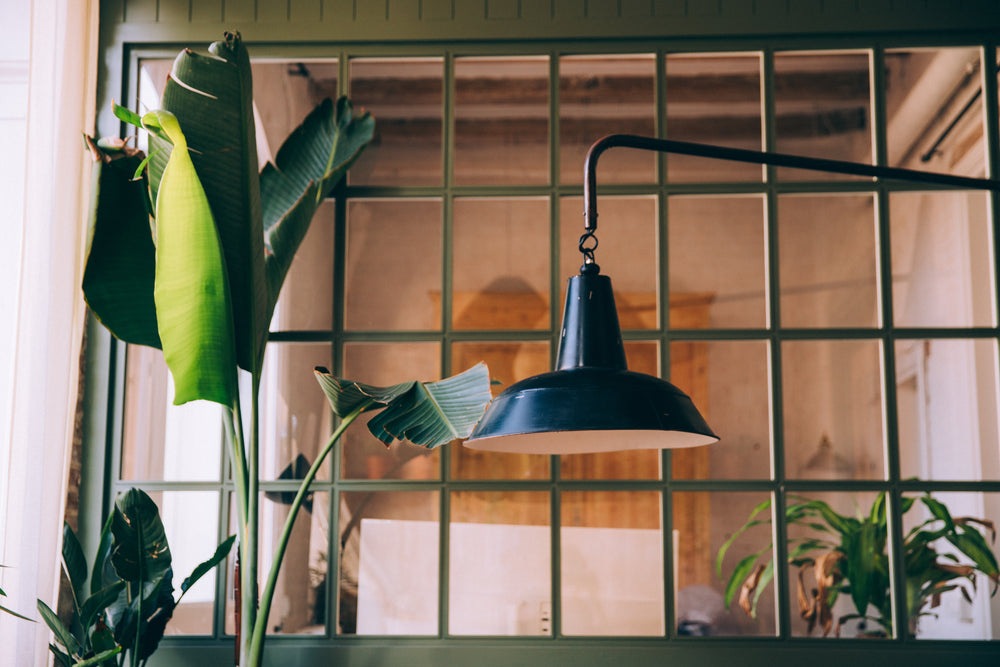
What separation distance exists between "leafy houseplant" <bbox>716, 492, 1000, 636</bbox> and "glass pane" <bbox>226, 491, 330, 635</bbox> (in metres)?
1.08

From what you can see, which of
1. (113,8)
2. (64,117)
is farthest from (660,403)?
(113,8)

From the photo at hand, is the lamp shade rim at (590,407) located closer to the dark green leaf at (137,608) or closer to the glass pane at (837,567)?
the dark green leaf at (137,608)

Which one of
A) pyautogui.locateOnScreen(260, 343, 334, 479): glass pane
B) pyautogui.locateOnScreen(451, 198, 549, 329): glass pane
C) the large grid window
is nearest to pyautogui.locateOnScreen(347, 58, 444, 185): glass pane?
the large grid window

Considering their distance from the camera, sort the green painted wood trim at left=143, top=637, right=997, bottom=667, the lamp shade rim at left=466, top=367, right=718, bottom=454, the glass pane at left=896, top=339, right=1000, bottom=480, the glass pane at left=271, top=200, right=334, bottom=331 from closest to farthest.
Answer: the lamp shade rim at left=466, top=367, right=718, bottom=454
the green painted wood trim at left=143, top=637, right=997, bottom=667
the glass pane at left=896, top=339, right=1000, bottom=480
the glass pane at left=271, top=200, right=334, bottom=331

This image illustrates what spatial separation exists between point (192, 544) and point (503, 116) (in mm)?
1499

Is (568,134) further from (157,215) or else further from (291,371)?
(157,215)

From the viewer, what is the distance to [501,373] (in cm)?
257

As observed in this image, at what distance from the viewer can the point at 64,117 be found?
2264mm

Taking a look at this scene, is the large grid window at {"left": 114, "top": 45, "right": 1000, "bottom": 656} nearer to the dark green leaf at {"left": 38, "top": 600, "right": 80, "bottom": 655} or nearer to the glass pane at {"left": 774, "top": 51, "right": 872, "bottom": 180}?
the glass pane at {"left": 774, "top": 51, "right": 872, "bottom": 180}

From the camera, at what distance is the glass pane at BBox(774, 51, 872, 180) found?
2.56 meters

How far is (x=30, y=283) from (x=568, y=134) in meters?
1.51

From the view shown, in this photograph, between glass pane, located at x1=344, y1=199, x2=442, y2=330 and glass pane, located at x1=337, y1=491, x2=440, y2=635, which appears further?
glass pane, located at x1=344, y1=199, x2=442, y2=330

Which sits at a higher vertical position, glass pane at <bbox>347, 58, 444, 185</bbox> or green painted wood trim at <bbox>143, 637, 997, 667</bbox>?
glass pane at <bbox>347, 58, 444, 185</bbox>

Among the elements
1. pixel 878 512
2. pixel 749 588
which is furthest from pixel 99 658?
pixel 878 512
